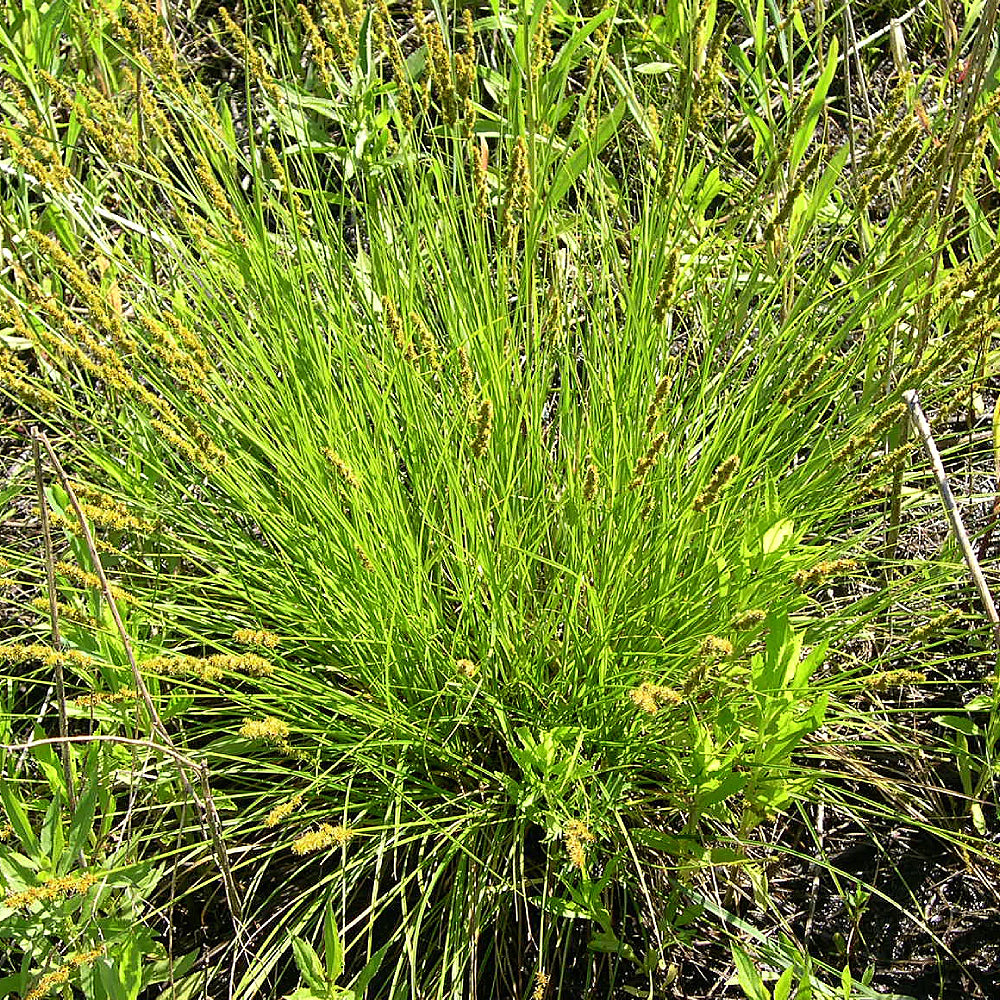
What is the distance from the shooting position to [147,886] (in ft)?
4.57

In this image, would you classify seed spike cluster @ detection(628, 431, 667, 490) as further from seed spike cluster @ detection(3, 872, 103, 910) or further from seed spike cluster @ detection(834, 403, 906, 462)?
seed spike cluster @ detection(3, 872, 103, 910)

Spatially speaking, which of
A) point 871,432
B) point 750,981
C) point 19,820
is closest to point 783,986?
point 750,981

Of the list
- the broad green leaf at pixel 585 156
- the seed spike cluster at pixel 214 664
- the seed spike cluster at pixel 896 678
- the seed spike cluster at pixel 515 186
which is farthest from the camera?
the broad green leaf at pixel 585 156

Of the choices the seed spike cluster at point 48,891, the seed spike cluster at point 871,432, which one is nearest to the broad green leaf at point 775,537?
the seed spike cluster at point 871,432

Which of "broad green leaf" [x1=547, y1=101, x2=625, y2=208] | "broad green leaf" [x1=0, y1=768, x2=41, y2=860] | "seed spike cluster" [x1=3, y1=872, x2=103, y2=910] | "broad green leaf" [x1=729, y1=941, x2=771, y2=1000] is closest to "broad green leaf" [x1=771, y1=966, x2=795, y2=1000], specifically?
"broad green leaf" [x1=729, y1=941, x2=771, y2=1000]

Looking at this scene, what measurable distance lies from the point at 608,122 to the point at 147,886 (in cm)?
126

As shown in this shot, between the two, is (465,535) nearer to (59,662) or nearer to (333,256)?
(333,256)

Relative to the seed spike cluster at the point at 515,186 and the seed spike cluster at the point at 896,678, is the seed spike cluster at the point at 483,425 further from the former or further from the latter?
the seed spike cluster at the point at 896,678

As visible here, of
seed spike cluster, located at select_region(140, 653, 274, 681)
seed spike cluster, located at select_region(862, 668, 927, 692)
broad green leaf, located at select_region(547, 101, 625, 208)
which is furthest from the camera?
broad green leaf, located at select_region(547, 101, 625, 208)

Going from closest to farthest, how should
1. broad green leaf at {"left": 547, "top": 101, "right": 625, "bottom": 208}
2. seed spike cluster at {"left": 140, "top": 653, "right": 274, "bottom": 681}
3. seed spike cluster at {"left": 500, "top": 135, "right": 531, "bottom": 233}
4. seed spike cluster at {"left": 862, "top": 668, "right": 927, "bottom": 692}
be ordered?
seed spike cluster at {"left": 140, "top": 653, "right": 274, "bottom": 681}, seed spike cluster at {"left": 862, "top": 668, "right": 927, "bottom": 692}, seed spike cluster at {"left": 500, "top": 135, "right": 531, "bottom": 233}, broad green leaf at {"left": 547, "top": 101, "right": 625, "bottom": 208}

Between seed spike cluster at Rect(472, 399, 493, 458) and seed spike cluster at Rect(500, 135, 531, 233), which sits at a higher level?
seed spike cluster at Rect(500, 135, 531, 233)

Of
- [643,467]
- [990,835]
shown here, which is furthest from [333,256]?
[990,835]

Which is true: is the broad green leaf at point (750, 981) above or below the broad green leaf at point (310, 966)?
below

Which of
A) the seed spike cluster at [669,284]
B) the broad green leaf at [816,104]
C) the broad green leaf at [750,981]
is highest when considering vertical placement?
the seed spike cluster at [669,284]
